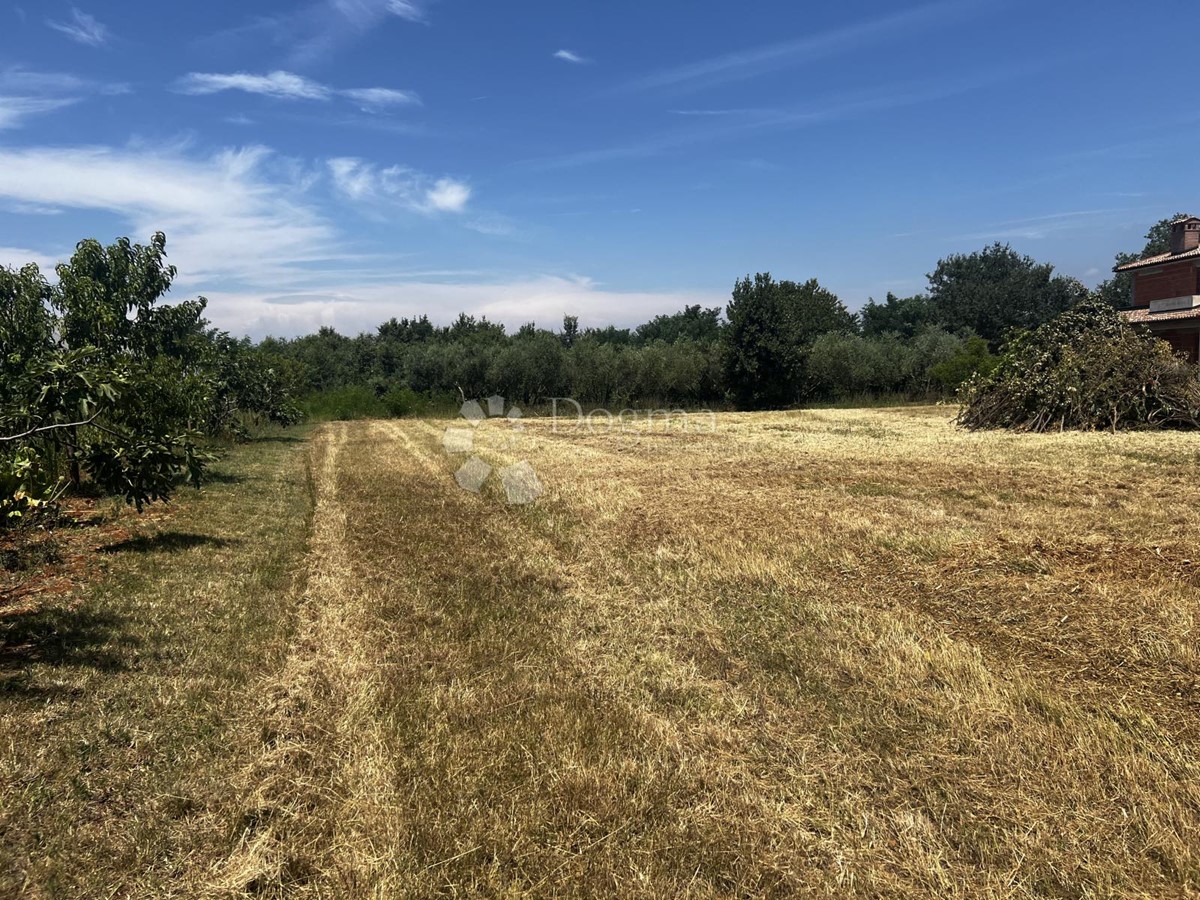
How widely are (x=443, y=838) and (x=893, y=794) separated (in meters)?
1.98

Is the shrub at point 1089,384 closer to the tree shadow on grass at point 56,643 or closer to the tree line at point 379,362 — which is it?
the tree line at point 379,362

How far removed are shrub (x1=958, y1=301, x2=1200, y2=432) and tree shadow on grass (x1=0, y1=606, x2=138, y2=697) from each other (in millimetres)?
20851

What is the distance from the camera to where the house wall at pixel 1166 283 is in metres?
30.7

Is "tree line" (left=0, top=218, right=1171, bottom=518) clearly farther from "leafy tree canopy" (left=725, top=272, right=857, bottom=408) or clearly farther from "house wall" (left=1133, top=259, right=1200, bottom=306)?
"house wall" (left=1133, top=259, right=1200, bottom=306)

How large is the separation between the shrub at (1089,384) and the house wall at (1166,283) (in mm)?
14013

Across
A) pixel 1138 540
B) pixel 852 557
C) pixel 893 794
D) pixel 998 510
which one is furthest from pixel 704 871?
pixel 998 510

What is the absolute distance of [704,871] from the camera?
8.71 feet

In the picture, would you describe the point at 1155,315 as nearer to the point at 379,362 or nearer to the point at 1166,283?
the point at 1166,283

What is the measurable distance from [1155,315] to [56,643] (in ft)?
129

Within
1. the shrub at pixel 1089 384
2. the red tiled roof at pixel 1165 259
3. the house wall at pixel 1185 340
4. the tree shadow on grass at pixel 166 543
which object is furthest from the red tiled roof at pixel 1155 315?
the tree shadow on grass at pixel 166 543

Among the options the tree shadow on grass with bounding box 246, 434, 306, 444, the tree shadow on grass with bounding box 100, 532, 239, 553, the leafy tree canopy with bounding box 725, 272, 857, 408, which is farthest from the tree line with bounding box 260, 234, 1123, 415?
the tree shadow on grass with bounding box 100, 532, 239, 553

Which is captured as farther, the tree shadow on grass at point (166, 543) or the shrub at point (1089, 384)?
the shrub at point (1089, 384)

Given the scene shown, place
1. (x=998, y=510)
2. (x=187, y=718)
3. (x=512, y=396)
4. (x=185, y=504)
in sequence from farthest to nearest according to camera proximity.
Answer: (x=512, y=396)
(x=185, y=504)
(x=998, y=510)
(x=187, y=718)

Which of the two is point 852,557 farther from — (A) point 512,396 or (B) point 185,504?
(A) point 512,396
